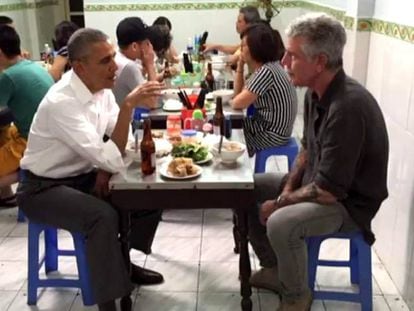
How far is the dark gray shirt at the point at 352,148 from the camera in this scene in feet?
5.15

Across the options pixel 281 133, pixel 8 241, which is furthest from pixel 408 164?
pixel 8 241

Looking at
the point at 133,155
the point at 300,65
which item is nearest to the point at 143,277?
the point at 133,155

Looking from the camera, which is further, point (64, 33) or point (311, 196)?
point (64, 33)

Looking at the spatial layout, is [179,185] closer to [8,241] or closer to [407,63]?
[407,63]

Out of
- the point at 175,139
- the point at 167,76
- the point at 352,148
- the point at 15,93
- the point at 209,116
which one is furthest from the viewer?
the point at 167,76

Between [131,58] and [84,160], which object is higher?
[131,58]

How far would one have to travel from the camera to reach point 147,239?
219 centimetres

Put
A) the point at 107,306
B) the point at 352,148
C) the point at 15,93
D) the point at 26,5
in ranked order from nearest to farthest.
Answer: the point at 352,148
the point at 107,306
the point at 15,93
the point at 26,5

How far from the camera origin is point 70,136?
5.74 ft

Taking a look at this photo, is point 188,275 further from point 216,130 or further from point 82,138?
point 82,138

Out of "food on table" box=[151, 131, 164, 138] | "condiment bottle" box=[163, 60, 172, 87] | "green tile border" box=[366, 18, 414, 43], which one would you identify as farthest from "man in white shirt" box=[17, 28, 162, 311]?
"condiment bottle" box=[163, 60, 172, 87]

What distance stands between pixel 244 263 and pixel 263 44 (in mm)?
1147

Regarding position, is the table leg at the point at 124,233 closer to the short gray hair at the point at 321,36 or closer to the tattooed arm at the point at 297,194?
the tattooed arm at the point at 297,194

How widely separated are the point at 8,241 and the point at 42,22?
4.11m
